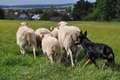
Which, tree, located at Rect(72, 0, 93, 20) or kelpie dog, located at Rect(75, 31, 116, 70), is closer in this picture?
kelpie dog, located at Rect(75, 31, 116, 70)

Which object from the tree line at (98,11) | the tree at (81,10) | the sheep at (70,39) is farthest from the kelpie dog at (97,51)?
the tree at (81,10)

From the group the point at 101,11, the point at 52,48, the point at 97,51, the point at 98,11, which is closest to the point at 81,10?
the point at 98,11

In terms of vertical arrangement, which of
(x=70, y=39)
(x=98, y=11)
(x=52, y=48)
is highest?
(x=70, y=39)

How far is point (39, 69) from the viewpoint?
614 cm

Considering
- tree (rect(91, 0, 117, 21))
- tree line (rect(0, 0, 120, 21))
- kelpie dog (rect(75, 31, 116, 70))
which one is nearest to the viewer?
kelpie dog (rect(75, 31, 116, 70))

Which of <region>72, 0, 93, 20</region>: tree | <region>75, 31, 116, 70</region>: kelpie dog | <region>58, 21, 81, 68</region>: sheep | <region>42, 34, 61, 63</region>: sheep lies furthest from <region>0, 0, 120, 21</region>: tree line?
<region>75, 31, 116, 70</region>: kelpie dog

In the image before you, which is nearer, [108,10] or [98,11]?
[108,10]

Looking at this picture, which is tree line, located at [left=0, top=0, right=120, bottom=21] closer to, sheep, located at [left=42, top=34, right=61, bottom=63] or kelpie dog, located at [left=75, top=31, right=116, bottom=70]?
sheep, located at [left=42, top=34, right=61, bottom=63]

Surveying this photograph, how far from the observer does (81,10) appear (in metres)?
77.2

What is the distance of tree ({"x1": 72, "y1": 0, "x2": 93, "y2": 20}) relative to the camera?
76062 mm

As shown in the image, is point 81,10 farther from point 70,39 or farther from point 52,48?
point 52,48

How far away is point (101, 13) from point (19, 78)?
64.5 meters

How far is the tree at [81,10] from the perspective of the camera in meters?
76.1

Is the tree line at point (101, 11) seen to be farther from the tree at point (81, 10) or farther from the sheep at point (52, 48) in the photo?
the sheep at point (52, 48)
